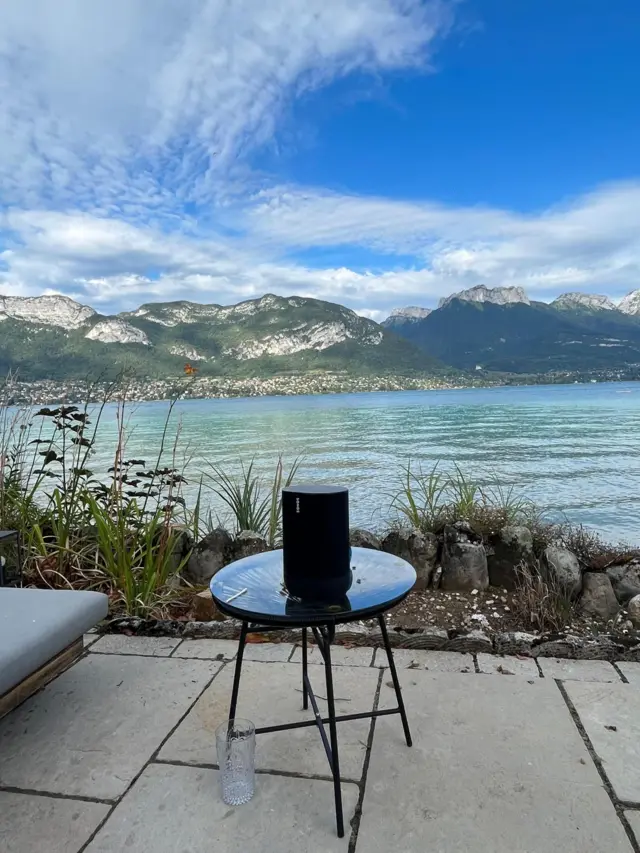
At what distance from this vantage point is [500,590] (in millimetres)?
3535

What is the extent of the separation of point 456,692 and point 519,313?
6666 inches

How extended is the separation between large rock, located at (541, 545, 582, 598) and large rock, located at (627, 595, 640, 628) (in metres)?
0.27

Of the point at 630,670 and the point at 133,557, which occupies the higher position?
the point at 133,557

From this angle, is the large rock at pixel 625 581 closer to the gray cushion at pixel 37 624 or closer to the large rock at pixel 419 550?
the large rock at pixel 419 550

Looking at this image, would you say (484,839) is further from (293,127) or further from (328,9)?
(293,127)

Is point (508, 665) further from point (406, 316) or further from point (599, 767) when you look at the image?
point (406, 316)

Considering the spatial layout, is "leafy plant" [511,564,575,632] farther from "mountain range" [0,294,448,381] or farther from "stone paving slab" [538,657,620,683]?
"mountain range" [0,294,448,381]

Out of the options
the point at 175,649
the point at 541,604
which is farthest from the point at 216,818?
the point at 541,604

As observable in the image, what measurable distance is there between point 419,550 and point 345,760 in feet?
6.31

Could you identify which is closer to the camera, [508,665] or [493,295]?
[508,665]

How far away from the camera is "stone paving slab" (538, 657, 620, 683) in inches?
88.7

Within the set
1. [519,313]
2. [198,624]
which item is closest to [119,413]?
[198,624]

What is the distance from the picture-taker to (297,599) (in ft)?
5.37

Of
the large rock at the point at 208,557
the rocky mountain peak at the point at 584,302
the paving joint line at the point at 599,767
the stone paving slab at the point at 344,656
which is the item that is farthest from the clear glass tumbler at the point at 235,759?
the rocky mountain peak at the point at 584,302
